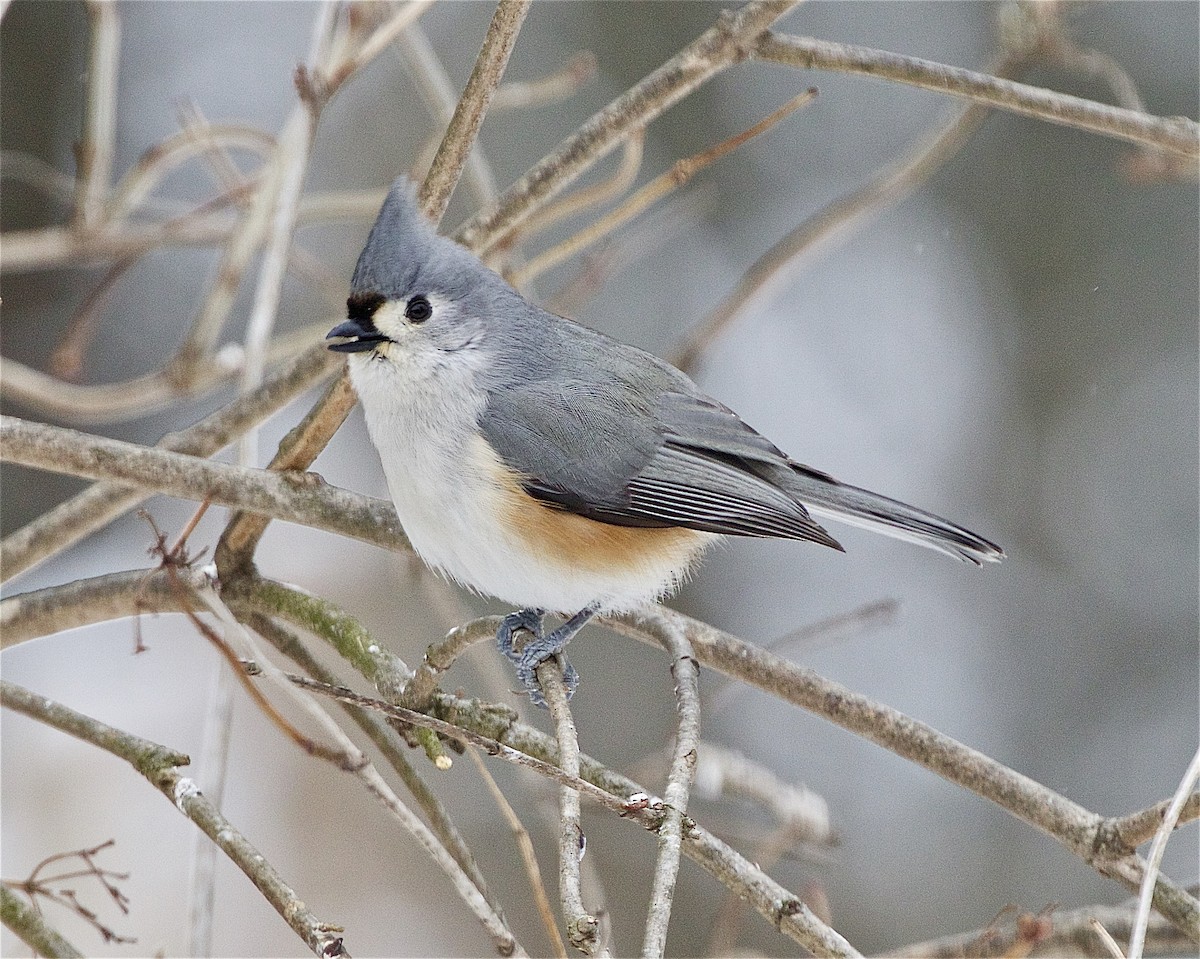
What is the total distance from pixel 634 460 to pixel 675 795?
2.99 feet

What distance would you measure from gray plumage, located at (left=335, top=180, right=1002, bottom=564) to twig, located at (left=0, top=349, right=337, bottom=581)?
0.49 feet

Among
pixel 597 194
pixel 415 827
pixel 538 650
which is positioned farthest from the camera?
pixel 597 194

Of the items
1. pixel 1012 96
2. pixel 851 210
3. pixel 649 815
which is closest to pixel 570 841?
pixel 649 815

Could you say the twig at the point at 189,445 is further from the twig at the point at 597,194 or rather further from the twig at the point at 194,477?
the twig at the point at 597,194

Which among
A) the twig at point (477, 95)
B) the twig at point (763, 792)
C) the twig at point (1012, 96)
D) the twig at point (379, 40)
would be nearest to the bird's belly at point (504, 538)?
the twig at point (763, 792)

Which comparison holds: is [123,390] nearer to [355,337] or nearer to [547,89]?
[355,337]

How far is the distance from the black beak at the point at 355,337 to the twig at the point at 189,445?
0.08m

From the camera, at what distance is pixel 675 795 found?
1202 mm

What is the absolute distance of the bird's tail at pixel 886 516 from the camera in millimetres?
1986

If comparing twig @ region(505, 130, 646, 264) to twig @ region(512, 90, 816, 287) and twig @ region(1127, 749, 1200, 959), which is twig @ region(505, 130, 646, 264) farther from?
twig @ region(1127, 749, 1200, 959)

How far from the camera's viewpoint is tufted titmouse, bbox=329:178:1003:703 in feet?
6.12

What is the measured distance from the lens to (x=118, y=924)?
11.6 feet

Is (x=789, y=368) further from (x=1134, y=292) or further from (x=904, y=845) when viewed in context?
(x=904, y=845)

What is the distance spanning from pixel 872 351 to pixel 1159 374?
1235mm
